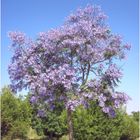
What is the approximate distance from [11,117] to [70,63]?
26200 mm

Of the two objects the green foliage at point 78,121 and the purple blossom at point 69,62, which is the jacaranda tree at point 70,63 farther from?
the green foliage at point 78,121

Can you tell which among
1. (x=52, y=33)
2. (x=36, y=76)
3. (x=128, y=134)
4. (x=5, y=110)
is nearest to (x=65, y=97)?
(x=36, y=76)

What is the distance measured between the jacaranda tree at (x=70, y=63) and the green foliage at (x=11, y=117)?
79.6 feet

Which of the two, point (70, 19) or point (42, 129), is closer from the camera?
point (70, 19)

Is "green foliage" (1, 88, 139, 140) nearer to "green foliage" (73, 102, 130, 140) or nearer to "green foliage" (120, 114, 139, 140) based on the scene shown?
"green foliage" (73, 102, 130, 140)

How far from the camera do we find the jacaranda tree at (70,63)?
63.3 ft

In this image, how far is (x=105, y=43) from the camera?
20500 millimetres

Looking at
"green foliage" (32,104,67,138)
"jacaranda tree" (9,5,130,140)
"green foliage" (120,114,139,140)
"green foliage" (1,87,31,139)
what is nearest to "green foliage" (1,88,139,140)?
"green foliage" (1,87,31,139)

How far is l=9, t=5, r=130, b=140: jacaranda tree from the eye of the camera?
63.3 ft

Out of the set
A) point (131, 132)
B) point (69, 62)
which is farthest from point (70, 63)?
point (131, 132)

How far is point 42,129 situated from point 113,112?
3725cm

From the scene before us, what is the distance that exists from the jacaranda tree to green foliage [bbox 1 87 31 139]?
24.3m

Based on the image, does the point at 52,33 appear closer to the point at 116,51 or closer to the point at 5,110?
the point at 116,51

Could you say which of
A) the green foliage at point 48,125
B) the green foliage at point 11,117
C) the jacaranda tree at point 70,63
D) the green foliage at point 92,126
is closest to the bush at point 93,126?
the green foliage at point 92,126
